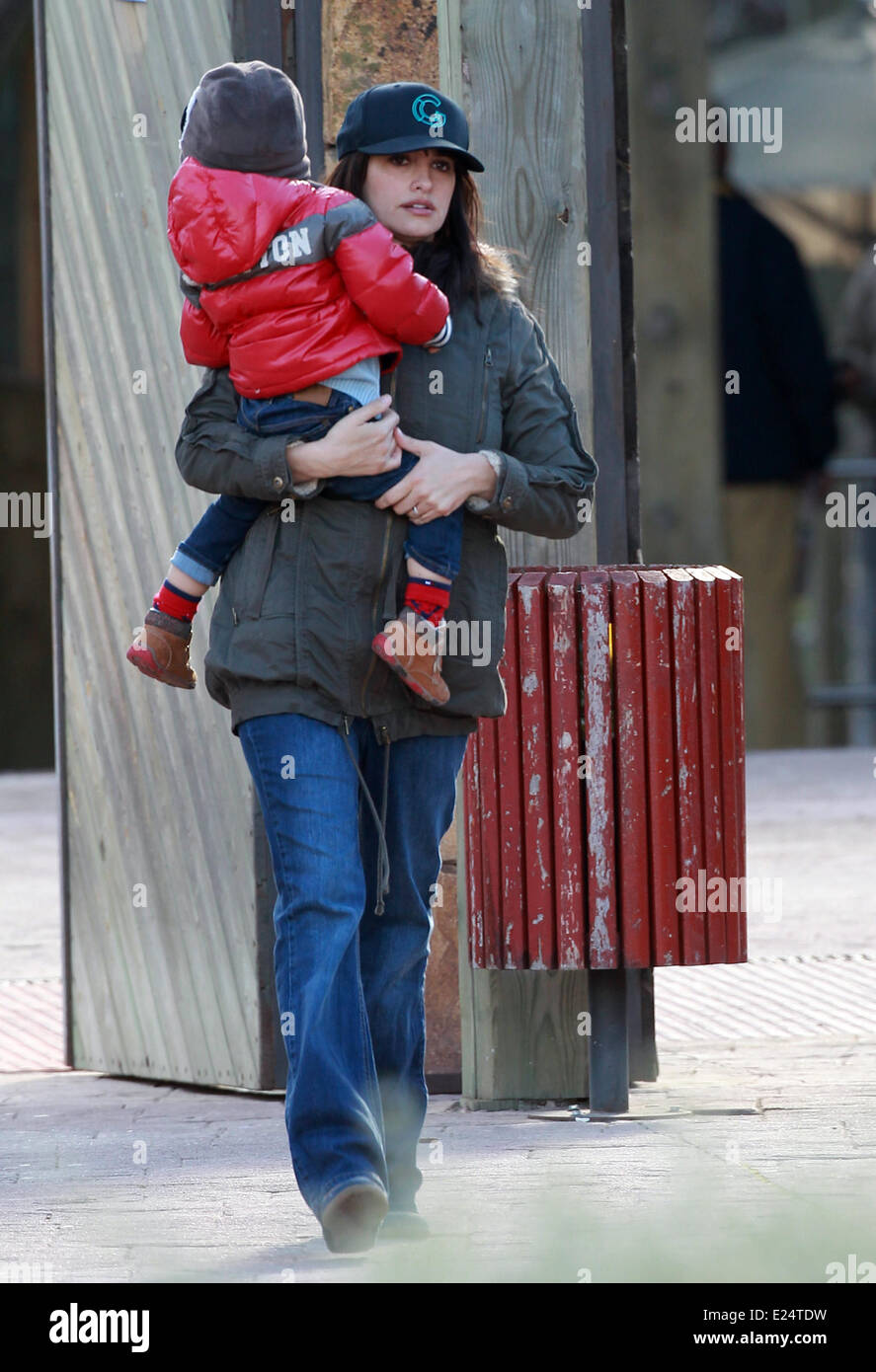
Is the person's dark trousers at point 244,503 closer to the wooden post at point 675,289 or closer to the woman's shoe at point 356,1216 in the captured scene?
the woman's shoe at point 356,1216

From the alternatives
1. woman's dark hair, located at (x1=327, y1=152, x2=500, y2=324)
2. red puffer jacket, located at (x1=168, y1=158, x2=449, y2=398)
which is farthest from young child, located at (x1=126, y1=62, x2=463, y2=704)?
woman's dark hair, located at (x1=327, y1=152, x2=500, y2=324)

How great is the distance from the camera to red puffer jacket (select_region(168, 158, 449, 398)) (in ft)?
11.2

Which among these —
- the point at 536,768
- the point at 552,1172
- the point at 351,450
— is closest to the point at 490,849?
the point at 536,768

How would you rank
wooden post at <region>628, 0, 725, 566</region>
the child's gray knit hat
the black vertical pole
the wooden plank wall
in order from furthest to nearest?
wooden post at <region>628, 0, 725, 566</region>, the wooden plank wall, the black vertical pole, the child's gray knit hat

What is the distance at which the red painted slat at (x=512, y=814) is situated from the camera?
4.69 m

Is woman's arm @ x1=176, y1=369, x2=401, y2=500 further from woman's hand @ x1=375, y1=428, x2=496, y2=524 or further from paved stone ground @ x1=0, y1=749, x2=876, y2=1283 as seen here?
paved stone ground @ x1=0, y1=749, x2=876, y2=1283

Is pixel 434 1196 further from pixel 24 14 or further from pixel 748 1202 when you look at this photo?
pixel 24 14

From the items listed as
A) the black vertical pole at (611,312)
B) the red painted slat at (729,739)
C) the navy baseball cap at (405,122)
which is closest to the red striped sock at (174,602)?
the navy baseball cap at (405,122)

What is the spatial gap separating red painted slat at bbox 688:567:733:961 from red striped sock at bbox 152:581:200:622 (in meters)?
1.30

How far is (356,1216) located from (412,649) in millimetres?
879

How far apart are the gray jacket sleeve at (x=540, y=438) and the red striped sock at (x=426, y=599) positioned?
0.66 ft

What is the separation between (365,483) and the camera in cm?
359

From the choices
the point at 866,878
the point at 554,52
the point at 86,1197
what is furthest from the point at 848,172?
the point at 86,1197

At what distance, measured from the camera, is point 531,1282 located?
1804mm
